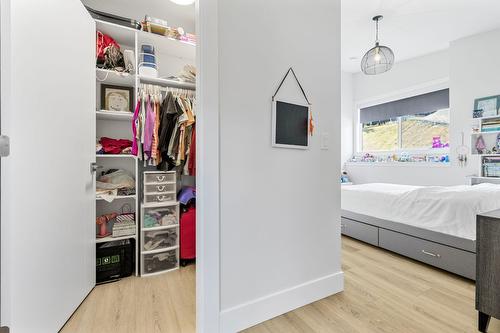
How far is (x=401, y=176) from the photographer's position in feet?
13.8

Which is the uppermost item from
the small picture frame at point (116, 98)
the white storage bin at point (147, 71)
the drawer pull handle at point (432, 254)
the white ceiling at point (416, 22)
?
the white ceiling at point (416, 22)

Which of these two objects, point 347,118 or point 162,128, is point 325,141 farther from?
point 347,118

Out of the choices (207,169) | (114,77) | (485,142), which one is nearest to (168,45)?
(114,77)

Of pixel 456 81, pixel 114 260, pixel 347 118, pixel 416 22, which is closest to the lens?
pixel 114 260

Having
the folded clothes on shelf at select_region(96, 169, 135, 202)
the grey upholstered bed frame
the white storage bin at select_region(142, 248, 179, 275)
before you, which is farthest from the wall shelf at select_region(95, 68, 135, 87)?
the grey upholstered bed frame

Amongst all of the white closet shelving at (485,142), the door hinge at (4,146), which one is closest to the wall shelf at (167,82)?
the door hinge at (4,146)

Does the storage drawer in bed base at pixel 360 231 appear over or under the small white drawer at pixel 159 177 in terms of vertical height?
under

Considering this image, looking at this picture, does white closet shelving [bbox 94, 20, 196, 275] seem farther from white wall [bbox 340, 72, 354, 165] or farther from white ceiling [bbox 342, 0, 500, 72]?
white wall [bbox 340, 72, 354, 165]

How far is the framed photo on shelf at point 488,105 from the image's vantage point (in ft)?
10.1

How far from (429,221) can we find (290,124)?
5.39ft

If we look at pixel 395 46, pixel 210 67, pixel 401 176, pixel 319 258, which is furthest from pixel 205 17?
pixel 401 176

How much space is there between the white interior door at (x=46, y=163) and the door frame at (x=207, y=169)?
0.79m

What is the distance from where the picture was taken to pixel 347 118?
16.8 ft

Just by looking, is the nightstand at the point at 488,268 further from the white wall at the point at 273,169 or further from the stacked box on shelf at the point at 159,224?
the stacked box on shelf at the point at 159,224
